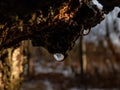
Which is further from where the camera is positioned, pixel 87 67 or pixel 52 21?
pixel 87 67

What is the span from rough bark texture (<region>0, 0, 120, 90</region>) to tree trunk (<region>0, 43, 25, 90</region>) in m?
0.69

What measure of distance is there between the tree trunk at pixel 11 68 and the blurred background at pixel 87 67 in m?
11.6

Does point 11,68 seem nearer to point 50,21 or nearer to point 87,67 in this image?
point 50,21

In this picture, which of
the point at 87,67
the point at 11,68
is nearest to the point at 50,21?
the point at 11,68

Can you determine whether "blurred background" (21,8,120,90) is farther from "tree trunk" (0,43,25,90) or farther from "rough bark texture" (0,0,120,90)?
"rough bark texture" (0,0,120,90)

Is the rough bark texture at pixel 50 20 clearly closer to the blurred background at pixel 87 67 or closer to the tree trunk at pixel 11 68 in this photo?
the tree trunk at pixel 11 68

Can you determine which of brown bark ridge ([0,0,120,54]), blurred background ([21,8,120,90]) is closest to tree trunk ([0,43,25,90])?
brown bark ridge ([0,0,120,54])

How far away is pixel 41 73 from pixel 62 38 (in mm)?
15473

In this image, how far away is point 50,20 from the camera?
1846 millimetres

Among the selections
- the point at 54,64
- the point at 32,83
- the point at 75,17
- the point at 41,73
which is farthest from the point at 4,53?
the point at 54,64

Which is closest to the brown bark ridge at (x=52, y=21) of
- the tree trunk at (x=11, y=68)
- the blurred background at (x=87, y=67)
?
the tree trunk at (x=11, y=68)

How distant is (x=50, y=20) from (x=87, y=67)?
51.6 feet

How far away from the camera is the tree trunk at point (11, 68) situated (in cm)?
283

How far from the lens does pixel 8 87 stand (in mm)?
2945
